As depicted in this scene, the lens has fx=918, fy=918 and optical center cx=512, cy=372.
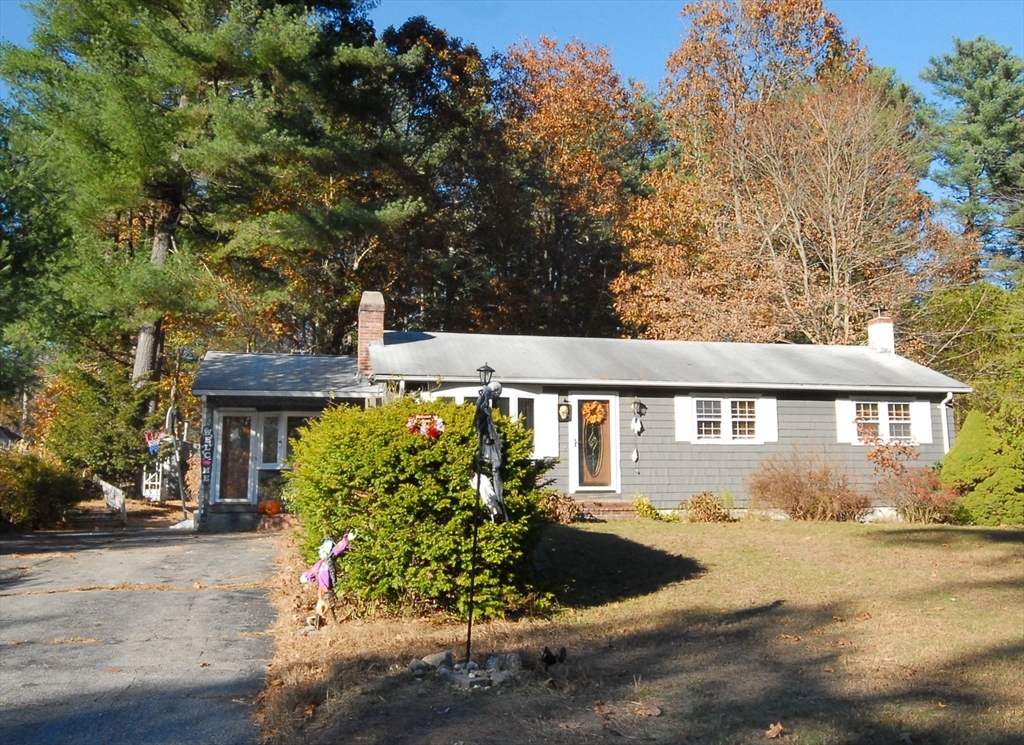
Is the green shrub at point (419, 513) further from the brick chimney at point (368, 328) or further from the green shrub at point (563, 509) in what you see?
the brick chimney at point (368, 328)

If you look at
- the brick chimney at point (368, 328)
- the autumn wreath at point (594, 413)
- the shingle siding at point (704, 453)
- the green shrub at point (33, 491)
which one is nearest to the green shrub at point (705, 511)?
the shingle siding at point (704, 453)

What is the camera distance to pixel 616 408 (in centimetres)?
1781

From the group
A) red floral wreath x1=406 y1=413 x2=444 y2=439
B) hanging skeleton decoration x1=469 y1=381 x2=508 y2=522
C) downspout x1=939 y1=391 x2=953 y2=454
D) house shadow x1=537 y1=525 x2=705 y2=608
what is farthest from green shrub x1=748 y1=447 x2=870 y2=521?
red floral wreath x1=406 y1=413 x2=444 y2=439

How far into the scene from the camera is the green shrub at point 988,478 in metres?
17.4

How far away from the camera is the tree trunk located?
74.6ft

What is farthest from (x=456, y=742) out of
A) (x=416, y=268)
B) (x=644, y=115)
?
(x=644, y=115)

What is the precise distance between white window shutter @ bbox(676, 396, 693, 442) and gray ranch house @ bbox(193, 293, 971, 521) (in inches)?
0.8

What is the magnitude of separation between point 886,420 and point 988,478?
2.31 m

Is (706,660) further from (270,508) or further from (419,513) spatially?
(270,508)

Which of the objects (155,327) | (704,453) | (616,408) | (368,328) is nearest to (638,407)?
(616,408)

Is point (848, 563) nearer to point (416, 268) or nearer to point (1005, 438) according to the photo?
point (1005, 438)

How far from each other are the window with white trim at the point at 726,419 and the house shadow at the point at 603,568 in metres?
4.71

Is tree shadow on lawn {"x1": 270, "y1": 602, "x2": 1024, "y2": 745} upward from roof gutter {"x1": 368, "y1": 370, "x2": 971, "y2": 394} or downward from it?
downward

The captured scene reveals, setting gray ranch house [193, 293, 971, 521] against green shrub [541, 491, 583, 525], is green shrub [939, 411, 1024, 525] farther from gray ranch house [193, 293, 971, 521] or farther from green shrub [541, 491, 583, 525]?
green shrub [541, 491, 583, 525]
